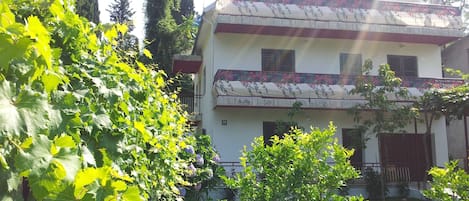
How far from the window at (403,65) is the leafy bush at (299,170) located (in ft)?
48.8

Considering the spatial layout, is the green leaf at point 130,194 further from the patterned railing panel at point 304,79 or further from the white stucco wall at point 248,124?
the white stucco wall at point 248,124

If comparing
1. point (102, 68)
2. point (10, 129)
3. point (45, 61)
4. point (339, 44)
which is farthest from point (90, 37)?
point (339, 44)

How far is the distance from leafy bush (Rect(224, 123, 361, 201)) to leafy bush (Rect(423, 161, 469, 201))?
1.26m

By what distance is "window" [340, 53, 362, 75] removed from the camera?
17.7 m

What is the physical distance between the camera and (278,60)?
17188 millimetres

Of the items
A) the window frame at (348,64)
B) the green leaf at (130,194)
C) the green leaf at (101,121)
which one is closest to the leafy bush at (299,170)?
the green leaf at (101,121)

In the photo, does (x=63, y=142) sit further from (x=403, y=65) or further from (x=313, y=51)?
(x=403, y=65)

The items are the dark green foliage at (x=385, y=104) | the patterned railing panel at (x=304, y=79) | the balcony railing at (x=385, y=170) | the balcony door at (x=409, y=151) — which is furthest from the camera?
the balcony door at (x=409, y=151)

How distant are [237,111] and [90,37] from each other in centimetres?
1408

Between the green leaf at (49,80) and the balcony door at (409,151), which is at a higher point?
the green leaf at (49,80)

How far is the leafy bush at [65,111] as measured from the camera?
1242 millimetres

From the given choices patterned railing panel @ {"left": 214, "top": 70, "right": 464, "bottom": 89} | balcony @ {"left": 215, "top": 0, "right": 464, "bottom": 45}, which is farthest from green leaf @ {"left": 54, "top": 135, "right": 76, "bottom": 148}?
balcony @ {"left": 215, "top": 0, "right": 464, "bottom": 45}

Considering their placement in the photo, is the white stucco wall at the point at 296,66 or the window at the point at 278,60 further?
the window at the point at 278,60

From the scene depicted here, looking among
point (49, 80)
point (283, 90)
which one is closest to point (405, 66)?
point (283, 90)
